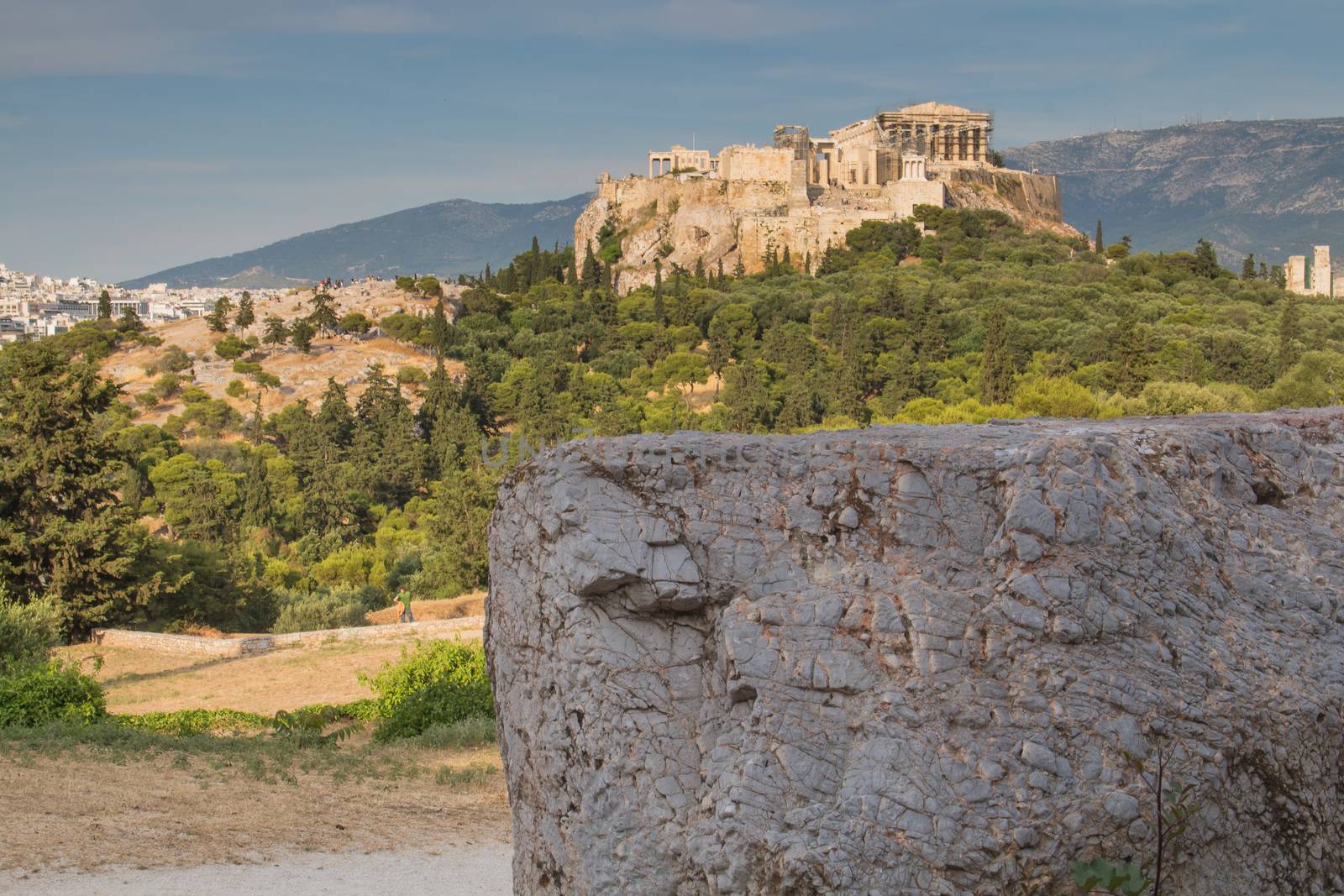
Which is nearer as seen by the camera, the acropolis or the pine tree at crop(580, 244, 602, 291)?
the pine tree at crop(580, 244, 602, 291)

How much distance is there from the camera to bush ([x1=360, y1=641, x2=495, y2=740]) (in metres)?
14.0

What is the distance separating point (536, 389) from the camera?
6000cm

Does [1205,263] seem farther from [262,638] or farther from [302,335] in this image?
[262,638]

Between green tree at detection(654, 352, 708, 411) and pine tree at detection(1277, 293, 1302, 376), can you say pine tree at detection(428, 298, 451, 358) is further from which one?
pine tree at detection(1277, 293, 1302, 376)

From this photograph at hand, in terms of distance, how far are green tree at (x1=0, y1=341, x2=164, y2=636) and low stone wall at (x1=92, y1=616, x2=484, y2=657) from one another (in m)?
0.85

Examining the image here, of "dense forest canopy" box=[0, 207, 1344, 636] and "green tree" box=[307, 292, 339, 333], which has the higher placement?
"green tree" box=[307, 292, 339, 333]

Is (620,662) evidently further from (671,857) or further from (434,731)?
(434,731)

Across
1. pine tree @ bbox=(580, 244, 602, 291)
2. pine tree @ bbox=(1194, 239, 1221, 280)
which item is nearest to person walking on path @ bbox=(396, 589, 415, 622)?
pine tree @ bbox=(580, 244, 602, 291)

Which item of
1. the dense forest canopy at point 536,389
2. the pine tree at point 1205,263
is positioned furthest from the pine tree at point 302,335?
the pine tree at point 1205,263

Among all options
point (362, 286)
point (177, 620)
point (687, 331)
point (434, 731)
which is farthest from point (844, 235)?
point (434, 731)

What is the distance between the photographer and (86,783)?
10562 mm

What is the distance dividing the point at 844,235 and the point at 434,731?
8530 centimetres

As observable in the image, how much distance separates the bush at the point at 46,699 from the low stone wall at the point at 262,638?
19.5 feet

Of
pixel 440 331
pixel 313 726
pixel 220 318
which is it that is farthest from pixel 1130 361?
pixel 220 318
